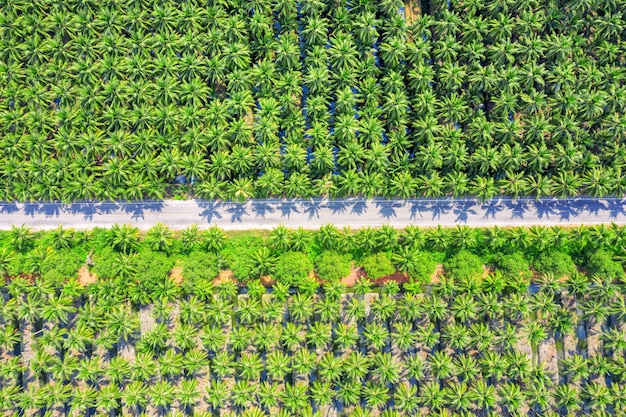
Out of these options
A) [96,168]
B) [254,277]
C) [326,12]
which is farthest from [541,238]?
[96,168]

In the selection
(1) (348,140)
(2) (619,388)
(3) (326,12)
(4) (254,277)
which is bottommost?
(2) (619,388)

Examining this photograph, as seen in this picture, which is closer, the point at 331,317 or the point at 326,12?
the point at 331,317

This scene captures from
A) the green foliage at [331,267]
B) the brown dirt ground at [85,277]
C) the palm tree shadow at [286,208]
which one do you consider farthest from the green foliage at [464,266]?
the brown dirt ground at [85,277]

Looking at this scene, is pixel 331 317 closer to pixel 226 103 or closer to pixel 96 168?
pixel 226 103

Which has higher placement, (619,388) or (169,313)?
(169,313)

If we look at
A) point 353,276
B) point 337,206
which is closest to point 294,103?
point 337,206

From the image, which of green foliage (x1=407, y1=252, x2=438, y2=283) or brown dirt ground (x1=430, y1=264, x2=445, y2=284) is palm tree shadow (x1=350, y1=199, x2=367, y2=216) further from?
brown dirt ground (x1=430, y1=264, x2=445, y2=284)
